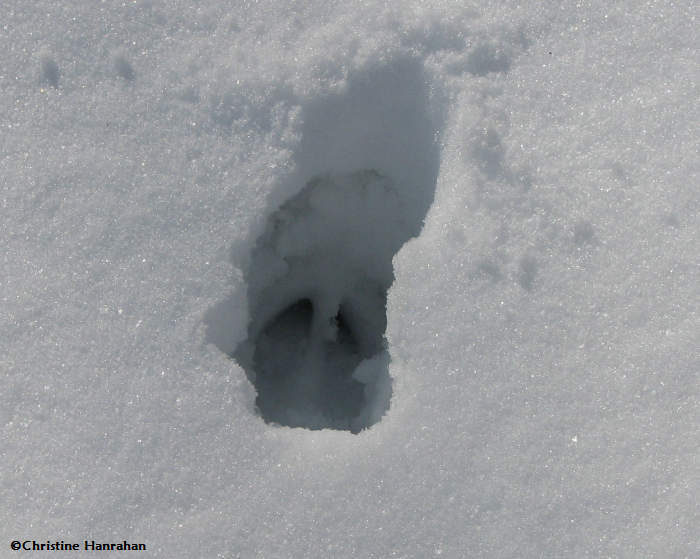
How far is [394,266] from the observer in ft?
5.33

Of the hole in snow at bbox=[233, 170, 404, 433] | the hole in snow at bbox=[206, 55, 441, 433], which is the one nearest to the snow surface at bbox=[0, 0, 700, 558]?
the hole in snow at bbox=[206, 55, 441, 433]

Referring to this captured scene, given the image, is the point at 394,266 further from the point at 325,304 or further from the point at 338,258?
the point at 325,304

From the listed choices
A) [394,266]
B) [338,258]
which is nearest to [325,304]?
[338,258]

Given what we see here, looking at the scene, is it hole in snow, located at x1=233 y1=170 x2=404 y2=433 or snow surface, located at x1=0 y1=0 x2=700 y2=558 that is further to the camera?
hole in snow, located at x1=233 y1=170 x2=404 y2=433

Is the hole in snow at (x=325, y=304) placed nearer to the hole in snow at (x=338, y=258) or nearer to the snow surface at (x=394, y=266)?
the hole in snow at (x=338, y=258)

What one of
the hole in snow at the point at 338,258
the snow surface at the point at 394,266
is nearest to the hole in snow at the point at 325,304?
the hole in snow at the point at 338,258

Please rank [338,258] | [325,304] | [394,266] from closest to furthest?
[394,266], [338,258], [325,304]

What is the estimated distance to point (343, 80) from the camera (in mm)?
1676

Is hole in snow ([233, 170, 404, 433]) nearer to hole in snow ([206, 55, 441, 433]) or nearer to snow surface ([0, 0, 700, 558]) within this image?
hole in snow ([206, 55, 441, 433])

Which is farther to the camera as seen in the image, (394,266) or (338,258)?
(338,258)

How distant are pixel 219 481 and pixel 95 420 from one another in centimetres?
33

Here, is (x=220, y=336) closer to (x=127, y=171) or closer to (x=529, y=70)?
(x=127, y=171)

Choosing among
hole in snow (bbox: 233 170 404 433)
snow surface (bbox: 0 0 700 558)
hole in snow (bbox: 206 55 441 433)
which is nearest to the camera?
snow surface (bbox: 0 0 700 558)

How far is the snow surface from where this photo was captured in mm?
1462
